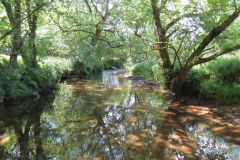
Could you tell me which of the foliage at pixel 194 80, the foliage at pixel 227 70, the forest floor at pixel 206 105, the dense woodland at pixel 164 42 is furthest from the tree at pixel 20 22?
the foliage at pixel 227 70

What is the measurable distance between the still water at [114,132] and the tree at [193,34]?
6.95 feet

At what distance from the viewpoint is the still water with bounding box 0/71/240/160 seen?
14.9 ft

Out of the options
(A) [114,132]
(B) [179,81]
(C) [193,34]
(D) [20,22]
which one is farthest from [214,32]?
(D) [20,22]

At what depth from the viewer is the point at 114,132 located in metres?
5.78

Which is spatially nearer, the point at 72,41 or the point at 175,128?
the point at 175,128

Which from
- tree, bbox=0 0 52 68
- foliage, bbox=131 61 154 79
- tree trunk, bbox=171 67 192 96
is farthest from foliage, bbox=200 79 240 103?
foliage, bbox=131 61 154 79

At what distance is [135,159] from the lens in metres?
4.29

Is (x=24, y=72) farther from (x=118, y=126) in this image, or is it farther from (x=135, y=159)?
(x=135, y=159)

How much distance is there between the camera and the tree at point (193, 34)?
316 inches

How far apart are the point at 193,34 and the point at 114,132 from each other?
5.71 m

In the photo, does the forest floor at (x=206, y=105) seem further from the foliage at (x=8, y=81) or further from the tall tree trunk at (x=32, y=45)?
the tall tree trunk at (x=32, y=45)

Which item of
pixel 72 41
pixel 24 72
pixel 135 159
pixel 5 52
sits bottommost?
pixel 135 159

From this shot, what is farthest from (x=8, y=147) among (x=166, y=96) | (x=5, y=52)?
(x=166, y=96)

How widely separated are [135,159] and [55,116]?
3.98 meters
